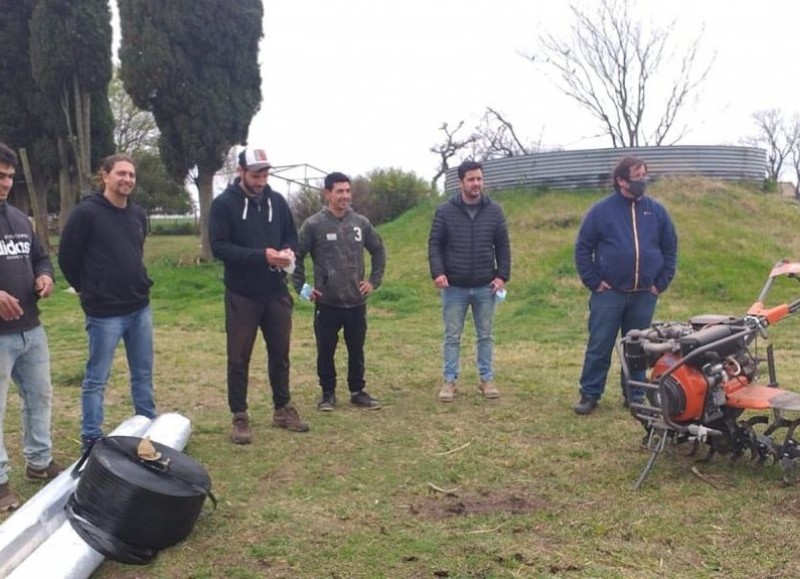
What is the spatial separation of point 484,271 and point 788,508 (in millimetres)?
2901

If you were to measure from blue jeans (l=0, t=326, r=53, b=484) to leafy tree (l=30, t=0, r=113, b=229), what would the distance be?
52.5ft

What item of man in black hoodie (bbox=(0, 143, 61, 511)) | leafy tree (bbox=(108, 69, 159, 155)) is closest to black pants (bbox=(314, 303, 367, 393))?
man in black hoodie (bbox=(0, 143, 61, 511))

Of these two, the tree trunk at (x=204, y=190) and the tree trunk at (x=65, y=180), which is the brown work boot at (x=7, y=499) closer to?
the tree trunk at (x=204, y=190)

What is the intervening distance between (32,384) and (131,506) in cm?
136

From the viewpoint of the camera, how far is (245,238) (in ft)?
16.6

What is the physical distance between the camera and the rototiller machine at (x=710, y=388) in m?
4.07

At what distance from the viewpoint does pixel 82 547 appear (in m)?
3.14

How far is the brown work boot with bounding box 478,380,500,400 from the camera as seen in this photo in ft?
20.3

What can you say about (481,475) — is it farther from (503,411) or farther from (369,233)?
(369,233)

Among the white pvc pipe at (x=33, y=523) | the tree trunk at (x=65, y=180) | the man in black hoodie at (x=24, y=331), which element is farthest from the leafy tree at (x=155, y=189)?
the white pvc pipe at (x=33, y=523)

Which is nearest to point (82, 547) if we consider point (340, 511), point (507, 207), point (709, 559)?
point (340, 511)

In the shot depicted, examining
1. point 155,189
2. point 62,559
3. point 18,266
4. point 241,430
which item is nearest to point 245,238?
point 241,430

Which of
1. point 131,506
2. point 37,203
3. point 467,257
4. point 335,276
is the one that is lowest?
point 131,506

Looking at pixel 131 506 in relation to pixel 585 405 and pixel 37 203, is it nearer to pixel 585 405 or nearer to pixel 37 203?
pixel 585 405
